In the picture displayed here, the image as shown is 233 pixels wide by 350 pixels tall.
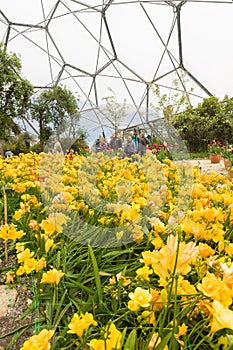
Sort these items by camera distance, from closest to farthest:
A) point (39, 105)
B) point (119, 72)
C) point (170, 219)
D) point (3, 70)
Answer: point (170, 219), point (3, 70), point (39, 105), point (119, 72)

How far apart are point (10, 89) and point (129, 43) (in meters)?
8.02

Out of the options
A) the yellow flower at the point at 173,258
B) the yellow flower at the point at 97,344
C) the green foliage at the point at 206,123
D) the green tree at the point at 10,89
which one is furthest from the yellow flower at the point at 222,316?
the green foliage at the point at 206,123

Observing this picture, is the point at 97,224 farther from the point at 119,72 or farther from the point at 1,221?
the point at 119,72

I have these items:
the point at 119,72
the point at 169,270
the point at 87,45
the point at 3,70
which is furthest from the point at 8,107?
the point at 169,270

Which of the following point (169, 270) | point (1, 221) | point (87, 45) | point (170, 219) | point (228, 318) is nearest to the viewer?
point (228, 318)

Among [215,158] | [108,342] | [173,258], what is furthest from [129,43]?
[108,342]

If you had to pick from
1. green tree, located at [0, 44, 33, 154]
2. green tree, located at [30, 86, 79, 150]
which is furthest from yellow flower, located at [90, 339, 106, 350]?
green tree, located at [30, 86, 79, 150]

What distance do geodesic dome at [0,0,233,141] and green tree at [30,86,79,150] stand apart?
35.8 inches

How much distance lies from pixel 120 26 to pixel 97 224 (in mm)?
17778

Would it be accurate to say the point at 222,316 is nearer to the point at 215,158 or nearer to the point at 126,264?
the point at 126,264

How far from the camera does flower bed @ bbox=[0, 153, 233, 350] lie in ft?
2.31

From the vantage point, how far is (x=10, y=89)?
13078 mm

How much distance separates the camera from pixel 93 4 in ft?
53.0

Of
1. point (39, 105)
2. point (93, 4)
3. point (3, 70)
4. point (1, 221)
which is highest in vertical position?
point (93, 4)
